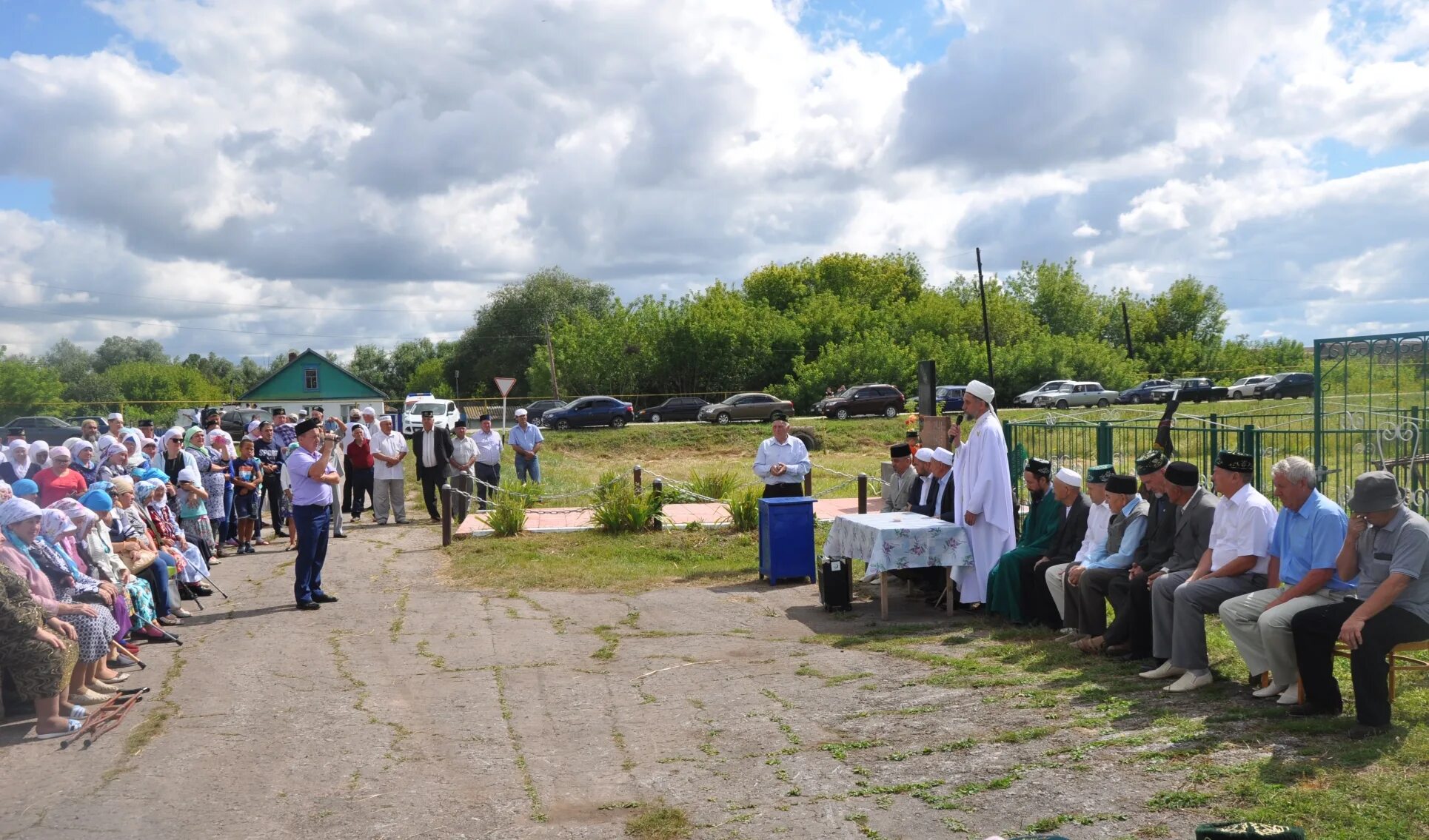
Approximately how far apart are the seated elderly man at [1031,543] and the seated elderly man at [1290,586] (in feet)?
8.44

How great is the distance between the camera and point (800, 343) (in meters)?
65.2

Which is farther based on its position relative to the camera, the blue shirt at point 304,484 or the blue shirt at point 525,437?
the blue shirt at point 525,437

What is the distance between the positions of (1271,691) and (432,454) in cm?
1374

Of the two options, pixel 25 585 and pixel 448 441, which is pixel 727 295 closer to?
pixel 448 441

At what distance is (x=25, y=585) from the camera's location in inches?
278

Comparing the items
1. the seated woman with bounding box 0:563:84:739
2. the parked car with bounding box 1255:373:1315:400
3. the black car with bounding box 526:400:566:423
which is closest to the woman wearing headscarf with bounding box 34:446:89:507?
the seated woman with bounding box 0:563:84:739

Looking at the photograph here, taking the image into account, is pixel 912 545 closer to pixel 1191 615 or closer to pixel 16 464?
pixel 1191 615

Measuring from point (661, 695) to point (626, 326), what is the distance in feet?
194

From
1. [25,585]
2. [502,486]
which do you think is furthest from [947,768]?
[502,486]

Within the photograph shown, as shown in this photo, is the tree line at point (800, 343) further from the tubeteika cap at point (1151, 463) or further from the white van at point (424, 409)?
the tubeteika cap at point (1151, 463)

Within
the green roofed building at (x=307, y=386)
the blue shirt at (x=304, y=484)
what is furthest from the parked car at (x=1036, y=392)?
the blue shirt at (x=304, y=484)

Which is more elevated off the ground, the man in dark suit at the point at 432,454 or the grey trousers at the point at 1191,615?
the man in dark suit at the point at 432,454

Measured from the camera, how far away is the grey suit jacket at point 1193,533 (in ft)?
26.0

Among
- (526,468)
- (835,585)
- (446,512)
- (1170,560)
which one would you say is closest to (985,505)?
(835,585)
